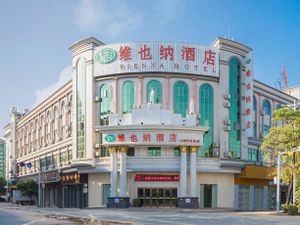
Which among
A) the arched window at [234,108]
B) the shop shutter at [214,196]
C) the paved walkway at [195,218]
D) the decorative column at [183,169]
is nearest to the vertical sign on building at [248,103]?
the arched window at [234,108]

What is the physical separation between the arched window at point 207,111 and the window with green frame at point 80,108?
42.7ft

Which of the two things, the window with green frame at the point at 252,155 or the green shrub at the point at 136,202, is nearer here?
the green shrub at the point at 136,202

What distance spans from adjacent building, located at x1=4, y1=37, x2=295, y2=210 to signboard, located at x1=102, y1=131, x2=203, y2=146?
0.10m

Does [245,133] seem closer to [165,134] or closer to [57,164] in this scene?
[165,134]

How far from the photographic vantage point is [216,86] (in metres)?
47.4

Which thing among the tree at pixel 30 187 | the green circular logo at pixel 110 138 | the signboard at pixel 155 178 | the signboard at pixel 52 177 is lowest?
the tree at pixel 30 187

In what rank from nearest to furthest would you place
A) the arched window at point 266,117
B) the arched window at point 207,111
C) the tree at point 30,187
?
the arched window at point 207,111, the arched window at point 266,117, the tree at point 30,187

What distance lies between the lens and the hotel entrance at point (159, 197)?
144 ft

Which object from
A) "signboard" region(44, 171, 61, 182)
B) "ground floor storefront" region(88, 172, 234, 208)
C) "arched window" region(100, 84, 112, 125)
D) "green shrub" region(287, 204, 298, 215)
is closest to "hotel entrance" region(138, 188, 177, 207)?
"ground floor storefront" region(88, 172, 234, 208)

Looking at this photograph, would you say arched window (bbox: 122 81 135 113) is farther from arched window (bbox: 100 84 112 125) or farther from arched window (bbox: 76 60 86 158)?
arched window (bbox: 76 60 86 158)

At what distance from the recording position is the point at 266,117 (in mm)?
56500

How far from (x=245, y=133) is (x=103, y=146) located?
15.8 metres

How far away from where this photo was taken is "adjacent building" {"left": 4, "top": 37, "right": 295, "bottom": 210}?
43219mm

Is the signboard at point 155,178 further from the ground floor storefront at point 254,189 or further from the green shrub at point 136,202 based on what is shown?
the ground floor storefront at point 254,189
